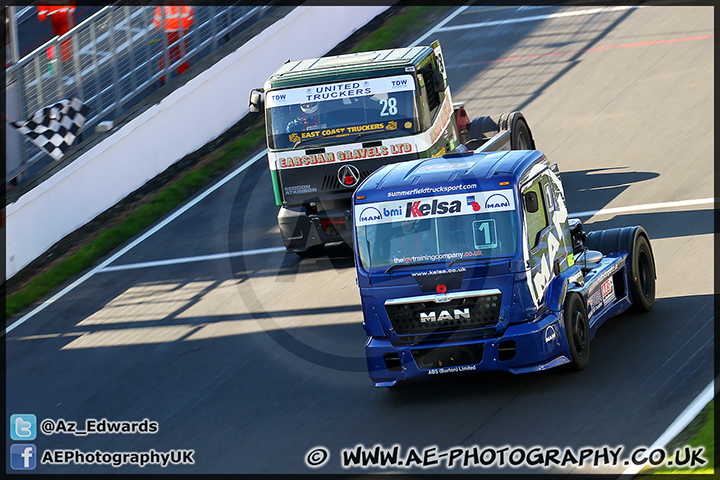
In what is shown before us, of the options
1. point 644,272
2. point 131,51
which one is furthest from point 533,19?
point 644,272

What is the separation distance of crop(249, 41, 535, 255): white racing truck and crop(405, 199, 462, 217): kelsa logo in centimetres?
Result: 407

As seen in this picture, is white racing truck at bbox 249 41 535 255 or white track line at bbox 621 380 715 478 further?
white racing truck at bbox 249 41 535 255

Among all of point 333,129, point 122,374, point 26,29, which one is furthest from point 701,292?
A: point 26,29

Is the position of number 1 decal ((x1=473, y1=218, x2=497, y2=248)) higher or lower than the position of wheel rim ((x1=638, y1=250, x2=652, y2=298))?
higher

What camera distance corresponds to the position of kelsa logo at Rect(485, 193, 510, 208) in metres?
9.79

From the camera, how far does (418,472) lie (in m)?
8.86

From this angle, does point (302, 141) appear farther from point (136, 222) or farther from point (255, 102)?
point (136, 222)

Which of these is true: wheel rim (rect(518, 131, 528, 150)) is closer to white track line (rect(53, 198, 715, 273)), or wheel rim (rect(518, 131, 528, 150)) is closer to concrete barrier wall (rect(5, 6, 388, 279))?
white track line (rect(53, 198, 715, 273))

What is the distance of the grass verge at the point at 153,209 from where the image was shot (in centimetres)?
1681

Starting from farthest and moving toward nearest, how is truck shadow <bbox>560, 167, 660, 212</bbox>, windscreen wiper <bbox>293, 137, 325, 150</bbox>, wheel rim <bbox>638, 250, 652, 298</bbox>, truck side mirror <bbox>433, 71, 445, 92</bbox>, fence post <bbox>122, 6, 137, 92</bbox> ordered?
fence post <bbox>122, 6, 137, 92</bbox>, truck shadow <bbox>560, 167, 660, 212</bbox>, truck side mirror <bbox>433, 71, 445, 92</bbox>, windscreen wiper <bbox>293, 137, 325, 150</bbox>, wheel rim <bbox>638, 250, 652, 298</bbox>

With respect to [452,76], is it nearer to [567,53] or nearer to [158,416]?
[567,53]

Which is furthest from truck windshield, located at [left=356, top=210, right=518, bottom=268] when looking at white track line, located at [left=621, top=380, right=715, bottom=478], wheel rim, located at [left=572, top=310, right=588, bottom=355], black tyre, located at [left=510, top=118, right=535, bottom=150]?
black tyre, located at [left=510, top=118, right=535, bottom=150]

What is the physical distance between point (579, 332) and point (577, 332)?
0.09m

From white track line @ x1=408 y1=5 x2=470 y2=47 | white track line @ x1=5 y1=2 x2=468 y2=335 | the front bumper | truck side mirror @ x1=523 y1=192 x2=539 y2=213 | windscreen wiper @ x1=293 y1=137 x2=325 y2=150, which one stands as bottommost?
white track line @ x1=5 y1=2 x2=468 y2=335
